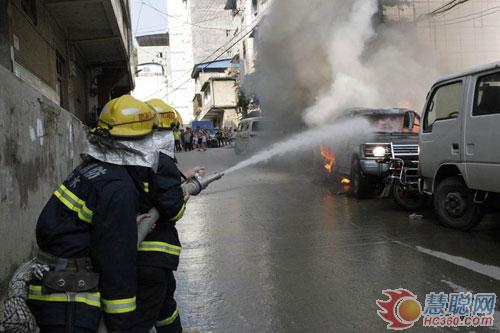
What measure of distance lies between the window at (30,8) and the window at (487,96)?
763 centimetres

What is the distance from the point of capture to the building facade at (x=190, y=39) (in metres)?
57.9

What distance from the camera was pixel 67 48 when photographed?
12906 millimetres

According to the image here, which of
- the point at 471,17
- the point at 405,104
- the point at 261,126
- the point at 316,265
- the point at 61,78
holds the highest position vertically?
the point at 471,17

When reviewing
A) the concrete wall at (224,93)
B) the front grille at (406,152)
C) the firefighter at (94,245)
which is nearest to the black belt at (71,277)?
the firefighter at (94,245)

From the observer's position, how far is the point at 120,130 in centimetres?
230

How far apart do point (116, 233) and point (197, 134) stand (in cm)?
3352

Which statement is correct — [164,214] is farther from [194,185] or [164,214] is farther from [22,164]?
[22,164]

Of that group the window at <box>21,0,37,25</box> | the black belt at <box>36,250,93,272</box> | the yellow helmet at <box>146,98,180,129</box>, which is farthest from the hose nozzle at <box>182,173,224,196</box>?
the window at <box>21,0,37,25</box>

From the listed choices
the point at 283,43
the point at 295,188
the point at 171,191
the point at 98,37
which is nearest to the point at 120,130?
the point at 171,191

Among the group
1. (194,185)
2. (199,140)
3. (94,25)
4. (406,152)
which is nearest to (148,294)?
(194,185)

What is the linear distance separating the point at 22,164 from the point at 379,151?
6529 millimetres

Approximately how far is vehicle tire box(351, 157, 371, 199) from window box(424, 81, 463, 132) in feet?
8.02

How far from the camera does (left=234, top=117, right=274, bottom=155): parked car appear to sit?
803 inches

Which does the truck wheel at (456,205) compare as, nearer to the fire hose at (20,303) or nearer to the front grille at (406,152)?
the front grille at (406,152)
